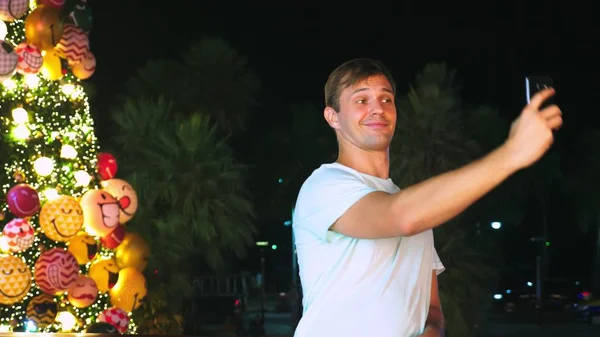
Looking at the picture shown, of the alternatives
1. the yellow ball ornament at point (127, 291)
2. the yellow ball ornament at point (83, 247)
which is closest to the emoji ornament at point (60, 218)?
the yellow ball ornament at point (83, 247)

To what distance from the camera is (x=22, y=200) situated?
14867mm

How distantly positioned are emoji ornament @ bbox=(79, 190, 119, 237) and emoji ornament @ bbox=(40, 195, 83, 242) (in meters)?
0.46

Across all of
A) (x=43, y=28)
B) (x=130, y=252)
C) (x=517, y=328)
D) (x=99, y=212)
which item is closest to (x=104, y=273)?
(x=99, y=212)

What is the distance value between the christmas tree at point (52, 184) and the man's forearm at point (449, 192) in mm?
12764

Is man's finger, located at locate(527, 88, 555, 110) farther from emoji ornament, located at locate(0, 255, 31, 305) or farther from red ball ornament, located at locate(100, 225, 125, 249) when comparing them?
red ball ornament, located at locate(100, 225, 125, 249)

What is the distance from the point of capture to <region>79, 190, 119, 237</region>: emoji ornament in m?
16.0

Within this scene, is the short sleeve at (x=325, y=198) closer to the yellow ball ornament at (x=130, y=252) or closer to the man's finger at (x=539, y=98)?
the man's finger at (x=539, y=98)

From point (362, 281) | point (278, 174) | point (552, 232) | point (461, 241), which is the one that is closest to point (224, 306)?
point (278, 174)

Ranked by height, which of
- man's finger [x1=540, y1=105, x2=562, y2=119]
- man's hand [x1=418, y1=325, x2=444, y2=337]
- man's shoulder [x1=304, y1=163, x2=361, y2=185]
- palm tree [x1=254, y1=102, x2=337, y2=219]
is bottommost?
man's hand [x1=418, y1=325, x2=444, y2=337]

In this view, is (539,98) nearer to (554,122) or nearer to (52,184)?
(554,122)

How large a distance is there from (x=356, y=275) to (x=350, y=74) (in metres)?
0.49

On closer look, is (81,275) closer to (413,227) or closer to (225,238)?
(413,227)

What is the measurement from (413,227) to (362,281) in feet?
0.83

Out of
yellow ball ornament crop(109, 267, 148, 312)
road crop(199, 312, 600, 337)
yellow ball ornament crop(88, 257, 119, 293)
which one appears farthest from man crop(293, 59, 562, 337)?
road crop(199, 312, 600, 337)
